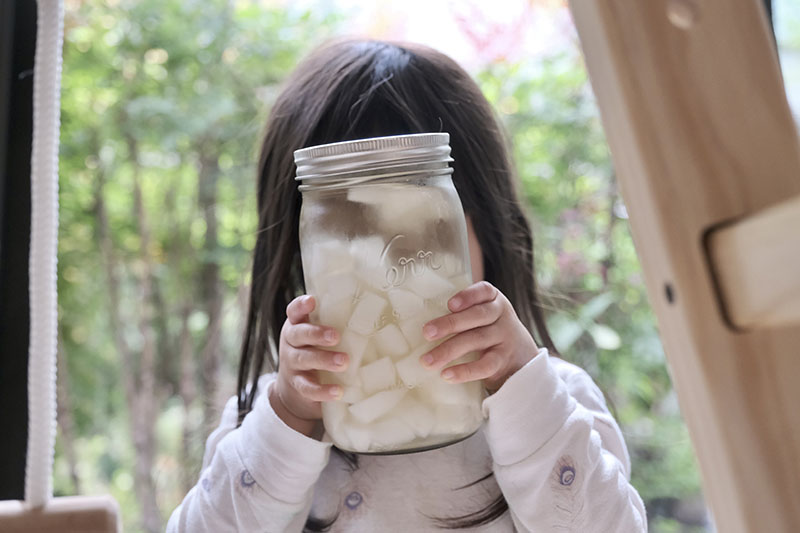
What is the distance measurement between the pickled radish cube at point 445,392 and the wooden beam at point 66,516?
199 millimetres

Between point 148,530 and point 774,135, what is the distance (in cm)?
138

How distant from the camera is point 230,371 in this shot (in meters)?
1.40

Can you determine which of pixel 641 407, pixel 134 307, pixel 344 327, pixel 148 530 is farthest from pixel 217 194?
pixel 344 327

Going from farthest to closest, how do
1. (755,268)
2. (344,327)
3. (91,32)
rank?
1. (91,32)
2. (344,327)
3. (755,268)

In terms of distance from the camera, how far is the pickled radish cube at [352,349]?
517 millimetres

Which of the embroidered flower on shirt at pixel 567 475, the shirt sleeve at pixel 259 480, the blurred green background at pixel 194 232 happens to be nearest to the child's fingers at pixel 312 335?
the shirt sleeve at pixel 259 480

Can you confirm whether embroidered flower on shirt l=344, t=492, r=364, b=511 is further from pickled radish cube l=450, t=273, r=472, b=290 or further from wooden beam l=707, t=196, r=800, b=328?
wooden beam l=707, t=196, r=800, b=328

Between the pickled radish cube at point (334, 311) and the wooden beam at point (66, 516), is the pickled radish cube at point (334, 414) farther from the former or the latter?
the wooden beam at point (66, 516)

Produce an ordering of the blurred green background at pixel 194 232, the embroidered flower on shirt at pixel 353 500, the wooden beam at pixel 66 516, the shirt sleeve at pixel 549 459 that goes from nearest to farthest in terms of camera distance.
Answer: the wooden beam at pixel 66 516, the shirt sleeve at pixel 549 459, the embroidered flower on shirt at pixel 353 500, the blurred green background at pixel 194 232

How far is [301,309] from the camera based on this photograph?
0.56 meters

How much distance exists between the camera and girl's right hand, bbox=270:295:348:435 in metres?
0.53

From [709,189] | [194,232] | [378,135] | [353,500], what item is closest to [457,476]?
[353,500]

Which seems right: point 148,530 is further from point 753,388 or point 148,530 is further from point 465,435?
point 753,388

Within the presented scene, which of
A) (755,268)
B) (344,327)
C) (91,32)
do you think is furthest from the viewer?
(91,32)
